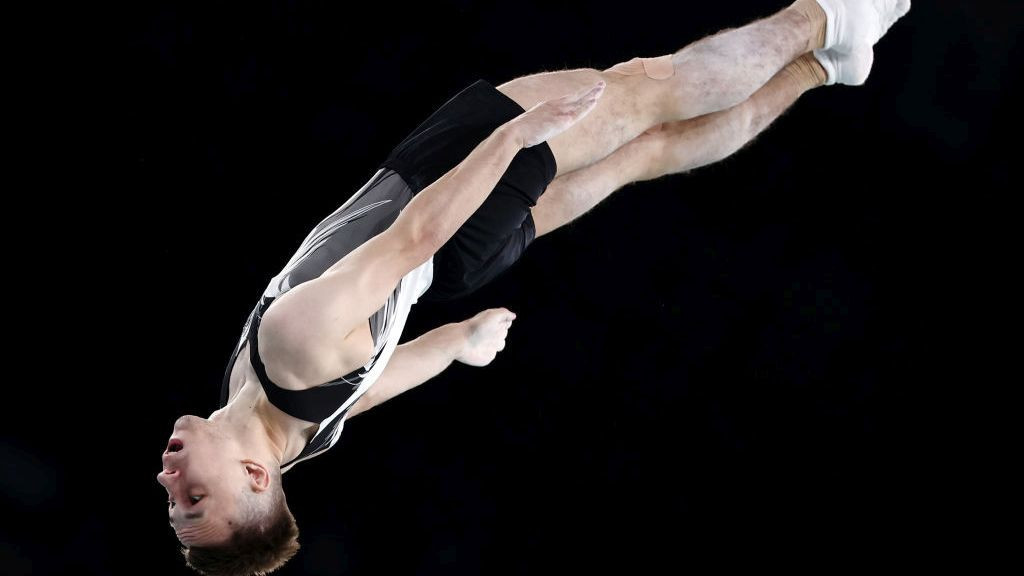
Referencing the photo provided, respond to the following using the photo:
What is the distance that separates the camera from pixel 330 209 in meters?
2.78

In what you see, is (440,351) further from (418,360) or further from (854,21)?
(854,21)

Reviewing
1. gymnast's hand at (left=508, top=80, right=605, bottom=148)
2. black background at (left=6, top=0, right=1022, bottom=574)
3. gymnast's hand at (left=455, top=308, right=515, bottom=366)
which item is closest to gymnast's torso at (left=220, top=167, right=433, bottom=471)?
gymnast's hand at (left=455, top=308, right=515, bottom=366)

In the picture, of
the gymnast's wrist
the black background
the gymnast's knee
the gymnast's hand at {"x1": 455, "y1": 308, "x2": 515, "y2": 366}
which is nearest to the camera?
the gymnast's wrist

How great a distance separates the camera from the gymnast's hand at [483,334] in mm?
2441

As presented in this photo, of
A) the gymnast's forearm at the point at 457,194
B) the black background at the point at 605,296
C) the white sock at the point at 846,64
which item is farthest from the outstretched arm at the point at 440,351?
the white sock at the point at 846,64

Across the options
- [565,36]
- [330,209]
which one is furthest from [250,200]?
[565,36]

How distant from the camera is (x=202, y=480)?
190cm

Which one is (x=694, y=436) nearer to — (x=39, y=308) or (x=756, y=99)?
(x=756, y=99)

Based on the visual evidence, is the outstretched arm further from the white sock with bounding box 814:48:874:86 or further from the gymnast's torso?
the white sock with bounding box 814:48:874:86

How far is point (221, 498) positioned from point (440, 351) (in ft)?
2.24

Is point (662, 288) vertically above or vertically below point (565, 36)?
below

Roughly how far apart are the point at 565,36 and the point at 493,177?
1156 millimetres

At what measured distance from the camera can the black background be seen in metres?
2.61

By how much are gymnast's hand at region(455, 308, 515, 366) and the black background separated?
37cm
